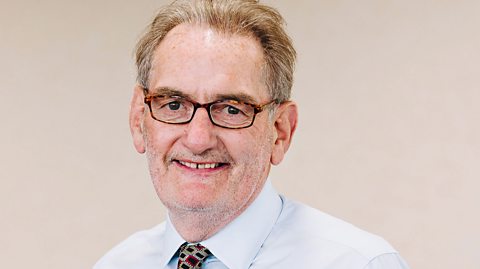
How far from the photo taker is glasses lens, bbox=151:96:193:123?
5.47 ft

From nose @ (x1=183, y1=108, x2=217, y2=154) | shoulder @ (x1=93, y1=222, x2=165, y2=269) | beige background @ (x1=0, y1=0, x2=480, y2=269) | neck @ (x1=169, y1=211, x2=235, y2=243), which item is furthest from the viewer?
beige background @ (x1=0, y1=0, x2=480, y2=269)

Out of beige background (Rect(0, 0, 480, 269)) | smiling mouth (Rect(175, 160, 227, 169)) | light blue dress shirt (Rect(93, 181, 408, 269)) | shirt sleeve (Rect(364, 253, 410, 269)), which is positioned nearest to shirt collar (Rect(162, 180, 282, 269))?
light blue dress shirt (Rect(93, 181, 408, 269))

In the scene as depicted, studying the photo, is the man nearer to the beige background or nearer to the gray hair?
the gray hair

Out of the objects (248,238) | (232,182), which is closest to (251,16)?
(232,182)

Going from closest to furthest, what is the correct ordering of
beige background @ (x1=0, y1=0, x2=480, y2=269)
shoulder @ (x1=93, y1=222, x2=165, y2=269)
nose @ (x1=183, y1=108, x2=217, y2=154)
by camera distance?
nose @ (x1=183, y1=108, x2=217, y2=154) → shoulder @ (x1=93, y1=222, x2=165, y2=269) → beige background @ (x1=0, y1=0, x2=480, y2=269)

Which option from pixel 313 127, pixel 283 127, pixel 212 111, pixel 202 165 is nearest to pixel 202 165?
pixel 202 165

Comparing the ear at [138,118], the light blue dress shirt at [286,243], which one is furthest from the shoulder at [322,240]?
the ear at [138,118]

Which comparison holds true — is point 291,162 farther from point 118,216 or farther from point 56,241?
point 56,241

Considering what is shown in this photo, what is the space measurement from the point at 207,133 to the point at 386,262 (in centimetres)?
44

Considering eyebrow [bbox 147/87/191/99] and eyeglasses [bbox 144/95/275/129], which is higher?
eyebrow [bbox 147/87/191/99]

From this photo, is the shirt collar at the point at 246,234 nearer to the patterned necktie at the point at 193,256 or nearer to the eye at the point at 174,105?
the patterned necktie at the point at 193,256

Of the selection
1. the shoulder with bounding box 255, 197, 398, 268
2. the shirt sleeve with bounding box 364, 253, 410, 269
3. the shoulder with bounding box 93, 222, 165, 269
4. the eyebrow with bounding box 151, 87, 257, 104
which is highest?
the eyebrow with bounding box 151, 87, 257, 104

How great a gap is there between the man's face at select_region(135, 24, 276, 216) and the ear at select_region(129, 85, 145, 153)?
8 cm

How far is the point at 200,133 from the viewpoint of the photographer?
1.64 m
